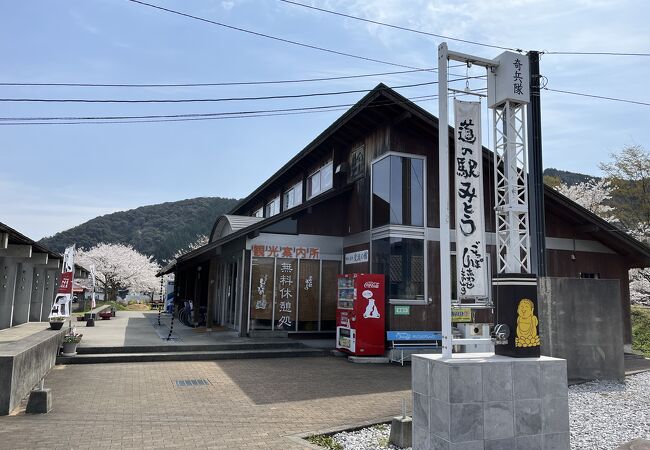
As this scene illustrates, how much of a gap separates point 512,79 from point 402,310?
8197 millimetres

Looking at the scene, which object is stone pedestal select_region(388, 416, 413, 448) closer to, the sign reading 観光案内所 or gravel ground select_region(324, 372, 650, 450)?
gravel ground select_region(324, 372, 650, 450)

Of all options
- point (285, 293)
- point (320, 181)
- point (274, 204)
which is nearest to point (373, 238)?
point (285, 293)

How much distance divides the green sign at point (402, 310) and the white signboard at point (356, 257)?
1.97m

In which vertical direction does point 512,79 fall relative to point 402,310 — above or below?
above

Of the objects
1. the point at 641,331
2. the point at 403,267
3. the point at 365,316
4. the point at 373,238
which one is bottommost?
the point at 641,331

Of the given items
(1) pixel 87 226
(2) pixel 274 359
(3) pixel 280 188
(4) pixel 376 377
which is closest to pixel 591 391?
(4) pixel 376 377

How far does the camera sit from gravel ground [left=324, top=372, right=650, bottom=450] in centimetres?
573

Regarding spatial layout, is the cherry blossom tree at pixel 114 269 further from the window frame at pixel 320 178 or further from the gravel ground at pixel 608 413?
the gravel ground at pixel 608 413

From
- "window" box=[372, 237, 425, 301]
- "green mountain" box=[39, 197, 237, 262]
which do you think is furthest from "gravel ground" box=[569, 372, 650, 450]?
"green mountain" box=[39, 197, 237, 262]

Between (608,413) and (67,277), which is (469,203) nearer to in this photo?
(608,413)

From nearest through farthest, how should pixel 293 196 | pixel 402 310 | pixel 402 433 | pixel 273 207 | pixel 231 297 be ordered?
1. pixel 402 433
2. pixel 402 310
3. pixel 231 297
4. pixel 293 196
5. pixel 273 207

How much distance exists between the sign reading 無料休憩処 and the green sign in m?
3.73

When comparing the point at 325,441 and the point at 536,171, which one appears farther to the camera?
the point at 536,171

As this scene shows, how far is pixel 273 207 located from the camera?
2477 centimetres
